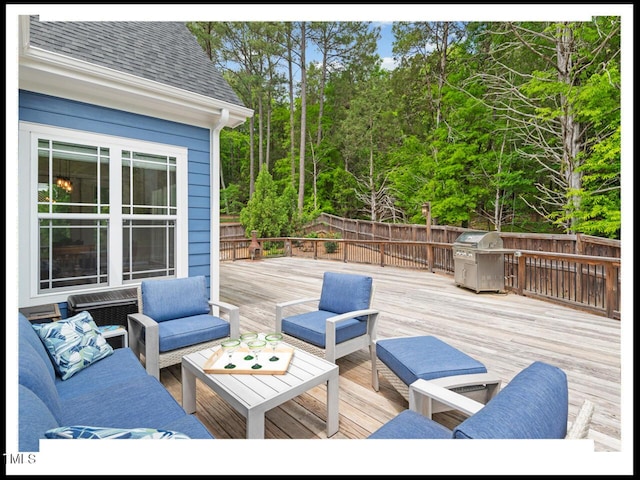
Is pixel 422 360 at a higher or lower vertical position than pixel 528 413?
lower

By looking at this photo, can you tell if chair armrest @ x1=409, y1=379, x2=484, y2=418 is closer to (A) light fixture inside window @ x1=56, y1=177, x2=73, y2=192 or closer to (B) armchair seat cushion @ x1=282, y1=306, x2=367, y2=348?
(B) armchair seat cushion @ x1=282, y1=306, x2=367, y2=348

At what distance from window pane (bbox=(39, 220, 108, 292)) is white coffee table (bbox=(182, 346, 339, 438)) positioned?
185cm

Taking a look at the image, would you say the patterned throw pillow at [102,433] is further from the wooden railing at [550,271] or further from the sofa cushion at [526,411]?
the wooden railing at [550,271]

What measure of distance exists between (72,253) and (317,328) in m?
2.46

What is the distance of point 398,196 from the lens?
12.7 meters

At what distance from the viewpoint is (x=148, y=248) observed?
3482 millimetres

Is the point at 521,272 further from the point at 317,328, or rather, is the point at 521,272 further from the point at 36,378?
the point at 36,378

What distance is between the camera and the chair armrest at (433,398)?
1.30 metres

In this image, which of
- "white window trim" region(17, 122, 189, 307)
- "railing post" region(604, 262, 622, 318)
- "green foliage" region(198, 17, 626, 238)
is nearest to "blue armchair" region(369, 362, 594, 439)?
"white window trim" region(17, 122, 189, 307)

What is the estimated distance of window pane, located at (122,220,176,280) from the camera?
3.33 meters

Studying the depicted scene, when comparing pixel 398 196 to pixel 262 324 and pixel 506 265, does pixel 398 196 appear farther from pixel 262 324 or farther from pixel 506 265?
pixel 262 324

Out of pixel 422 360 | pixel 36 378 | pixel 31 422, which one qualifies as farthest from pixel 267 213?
pixel 31 422

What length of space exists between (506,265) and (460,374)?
16.3 ft

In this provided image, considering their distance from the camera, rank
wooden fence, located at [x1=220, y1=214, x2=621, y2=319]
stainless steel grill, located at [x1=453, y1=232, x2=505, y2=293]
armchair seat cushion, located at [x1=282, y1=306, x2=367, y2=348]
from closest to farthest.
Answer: armchair seat cushion, located at [x1=282, y1=306, x2=367, y2=348], wooden fence, located at [x1=220, y1=214, x2=621, y2=319], stainless steel grill, located at [x1=453, y1=232, x2=505, y2=293]
